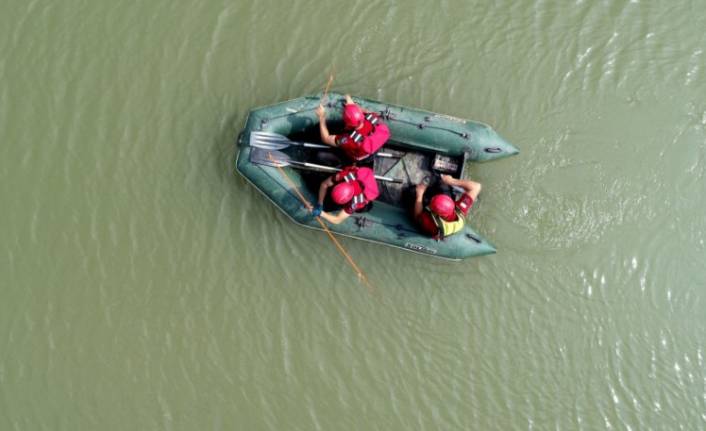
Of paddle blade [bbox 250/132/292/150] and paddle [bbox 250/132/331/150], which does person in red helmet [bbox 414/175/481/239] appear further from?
paddle blade [bbox 250/132/292/150]

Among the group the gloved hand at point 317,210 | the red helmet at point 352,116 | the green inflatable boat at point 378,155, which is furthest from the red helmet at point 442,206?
the gloved hand at point 317,210

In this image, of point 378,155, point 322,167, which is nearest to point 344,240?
point 322,167

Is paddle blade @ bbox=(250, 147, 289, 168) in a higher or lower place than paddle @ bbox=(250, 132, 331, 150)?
lower

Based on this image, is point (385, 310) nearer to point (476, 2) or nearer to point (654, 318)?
point (654, 318)

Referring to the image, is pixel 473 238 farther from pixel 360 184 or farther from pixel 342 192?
pixel 342 192

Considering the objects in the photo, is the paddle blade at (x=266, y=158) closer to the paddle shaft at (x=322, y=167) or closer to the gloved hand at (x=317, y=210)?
the paddle shaft at (x=322, y=167)

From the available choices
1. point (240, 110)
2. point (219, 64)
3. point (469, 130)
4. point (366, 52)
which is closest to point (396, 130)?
point (469, 130)

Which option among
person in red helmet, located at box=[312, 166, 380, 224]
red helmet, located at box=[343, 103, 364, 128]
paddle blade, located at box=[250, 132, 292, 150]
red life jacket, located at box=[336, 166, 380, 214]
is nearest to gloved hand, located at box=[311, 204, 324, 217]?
person in red helmet, located at box=[312, 166, 380, 224]
